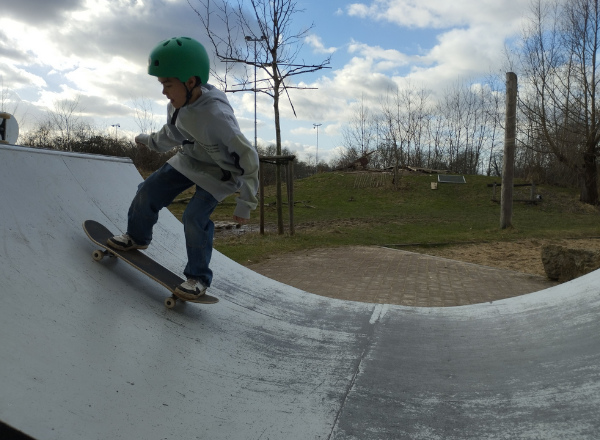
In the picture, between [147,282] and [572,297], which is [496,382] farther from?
[147,282]

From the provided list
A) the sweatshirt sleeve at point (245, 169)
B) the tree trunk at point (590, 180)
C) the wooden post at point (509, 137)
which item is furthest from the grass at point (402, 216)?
the sweatshirt sleeve at point (245, 169)

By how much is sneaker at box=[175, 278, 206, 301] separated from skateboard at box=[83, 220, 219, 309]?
0.12 feet

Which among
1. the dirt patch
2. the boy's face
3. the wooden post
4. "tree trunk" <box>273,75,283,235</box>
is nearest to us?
the boy's face

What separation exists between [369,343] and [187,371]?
1.26m

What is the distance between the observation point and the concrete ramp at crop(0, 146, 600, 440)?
162 centimetres

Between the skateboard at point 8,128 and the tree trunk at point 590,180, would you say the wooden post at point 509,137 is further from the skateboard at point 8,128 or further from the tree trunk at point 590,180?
the skateboard at point 8,128

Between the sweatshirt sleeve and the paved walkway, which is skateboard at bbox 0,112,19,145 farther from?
the paved walkway

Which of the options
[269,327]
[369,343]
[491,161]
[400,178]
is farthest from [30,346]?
[491,161]

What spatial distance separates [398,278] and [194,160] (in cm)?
449

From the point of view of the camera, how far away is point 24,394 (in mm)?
1420

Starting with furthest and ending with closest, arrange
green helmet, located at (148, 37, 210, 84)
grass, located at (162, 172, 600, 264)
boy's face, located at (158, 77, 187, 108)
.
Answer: grass, located at (162, 172, 600, 264) → boy's face, located at (158, 77, 187, 108) → green helmet, located at (148, 37, 210, 84)

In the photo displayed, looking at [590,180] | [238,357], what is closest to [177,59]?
[238,357]

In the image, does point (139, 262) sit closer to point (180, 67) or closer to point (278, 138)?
point (180, 67)

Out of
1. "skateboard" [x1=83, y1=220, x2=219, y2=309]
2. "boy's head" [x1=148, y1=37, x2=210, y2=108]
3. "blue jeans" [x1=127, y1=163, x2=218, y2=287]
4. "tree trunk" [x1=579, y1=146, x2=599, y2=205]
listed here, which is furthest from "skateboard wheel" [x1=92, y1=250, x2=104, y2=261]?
"tree trunk" [x1=579, y1=146, x2=599, y2=205]
